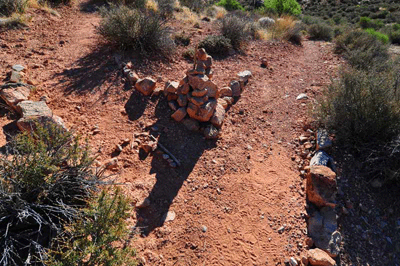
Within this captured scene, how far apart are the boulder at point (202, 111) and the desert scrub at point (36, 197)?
1857mm

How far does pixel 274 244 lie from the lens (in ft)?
9.46

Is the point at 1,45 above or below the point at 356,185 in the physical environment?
above

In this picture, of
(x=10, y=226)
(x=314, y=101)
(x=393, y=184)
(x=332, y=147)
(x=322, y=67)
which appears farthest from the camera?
(x=322, y=67)

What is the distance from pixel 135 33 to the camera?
5246mm

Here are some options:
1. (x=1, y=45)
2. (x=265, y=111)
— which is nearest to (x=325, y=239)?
(x=265, y=111)

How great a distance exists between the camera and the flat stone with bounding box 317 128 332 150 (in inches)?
153

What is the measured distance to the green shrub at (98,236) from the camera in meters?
1.97

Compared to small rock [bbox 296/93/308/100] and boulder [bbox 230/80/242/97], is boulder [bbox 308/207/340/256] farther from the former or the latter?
small rock [bbox 296/93/308/100]

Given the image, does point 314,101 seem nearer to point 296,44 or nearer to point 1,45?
point 296,44

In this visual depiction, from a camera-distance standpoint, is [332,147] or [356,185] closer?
[356,185]

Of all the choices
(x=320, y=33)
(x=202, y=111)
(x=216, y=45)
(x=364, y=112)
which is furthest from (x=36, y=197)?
(x=320, y=33)

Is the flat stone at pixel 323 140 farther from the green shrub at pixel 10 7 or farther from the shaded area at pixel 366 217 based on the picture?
the green shrub at pixel 10 7

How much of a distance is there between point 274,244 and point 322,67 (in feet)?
18.9

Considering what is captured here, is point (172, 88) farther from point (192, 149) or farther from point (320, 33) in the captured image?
point (320, 33)
